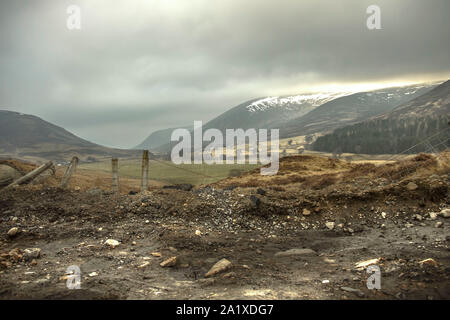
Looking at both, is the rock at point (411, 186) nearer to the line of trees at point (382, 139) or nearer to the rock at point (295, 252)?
the rock at point (295, 252)

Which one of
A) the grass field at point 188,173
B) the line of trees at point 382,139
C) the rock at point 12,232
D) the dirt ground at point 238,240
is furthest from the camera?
the line of trees at point 382,139

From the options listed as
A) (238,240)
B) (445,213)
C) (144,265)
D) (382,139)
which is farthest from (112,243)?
(382,139)

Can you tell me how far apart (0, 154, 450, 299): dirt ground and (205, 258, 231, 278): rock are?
18 cm

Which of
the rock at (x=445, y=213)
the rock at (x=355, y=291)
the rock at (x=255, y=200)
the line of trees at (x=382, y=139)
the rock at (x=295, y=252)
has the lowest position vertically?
the rock at (x=295, y=252)

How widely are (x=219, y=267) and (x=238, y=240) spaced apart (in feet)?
9.15

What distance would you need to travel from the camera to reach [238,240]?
32.8 feet

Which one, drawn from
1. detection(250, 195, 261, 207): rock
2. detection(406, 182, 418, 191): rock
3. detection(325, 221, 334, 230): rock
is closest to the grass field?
detection(250, 195, 261, 207): rock

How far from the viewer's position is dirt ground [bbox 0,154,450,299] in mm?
6145

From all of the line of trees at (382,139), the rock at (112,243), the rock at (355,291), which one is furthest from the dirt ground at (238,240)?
the line of trees at (382,139)

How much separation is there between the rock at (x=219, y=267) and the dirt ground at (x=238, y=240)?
184mm

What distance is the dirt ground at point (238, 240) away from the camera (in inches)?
242

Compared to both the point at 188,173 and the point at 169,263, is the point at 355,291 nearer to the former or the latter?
the point at 169,263

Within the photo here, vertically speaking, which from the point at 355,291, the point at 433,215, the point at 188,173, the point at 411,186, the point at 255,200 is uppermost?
the point at 411,186

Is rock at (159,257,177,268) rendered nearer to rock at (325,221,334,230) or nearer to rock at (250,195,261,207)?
rock at (250,195,261,207)
